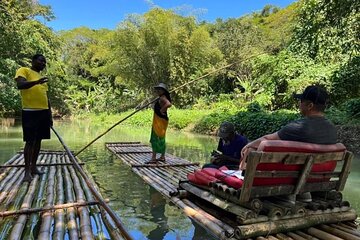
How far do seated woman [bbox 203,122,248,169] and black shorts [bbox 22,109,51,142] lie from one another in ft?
7.33

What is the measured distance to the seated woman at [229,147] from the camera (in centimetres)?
416

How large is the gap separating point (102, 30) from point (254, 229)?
42.7 meters

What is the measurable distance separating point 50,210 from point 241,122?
10660 millimetres

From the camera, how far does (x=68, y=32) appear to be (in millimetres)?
40844

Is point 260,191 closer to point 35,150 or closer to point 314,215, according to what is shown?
point 314,215

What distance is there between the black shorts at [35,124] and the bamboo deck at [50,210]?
1.88 ft

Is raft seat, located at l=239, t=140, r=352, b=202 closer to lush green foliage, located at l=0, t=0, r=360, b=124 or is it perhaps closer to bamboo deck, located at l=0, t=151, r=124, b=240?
bamboo deck, located at l=0, t=151, r=124, b=240

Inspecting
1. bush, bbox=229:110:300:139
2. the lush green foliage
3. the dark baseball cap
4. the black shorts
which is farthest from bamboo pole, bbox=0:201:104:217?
bush, bbox=229:110:300:139

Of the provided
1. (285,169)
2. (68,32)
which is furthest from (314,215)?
(68,32)

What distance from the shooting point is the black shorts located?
Answer: 4758 mm

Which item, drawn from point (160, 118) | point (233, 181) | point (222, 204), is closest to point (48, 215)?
point (222, 204)

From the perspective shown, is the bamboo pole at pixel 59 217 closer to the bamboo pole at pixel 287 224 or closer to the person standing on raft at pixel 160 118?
the bamboo pole at pixel 287 224

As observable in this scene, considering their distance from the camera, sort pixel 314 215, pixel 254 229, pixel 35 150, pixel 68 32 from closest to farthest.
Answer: pixel 254 229 → pixel 314 215 → pixel 35 150 → pixel 68 32

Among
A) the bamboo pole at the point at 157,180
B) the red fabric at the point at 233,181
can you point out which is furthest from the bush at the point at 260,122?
the red fabric at the point at 233,181
